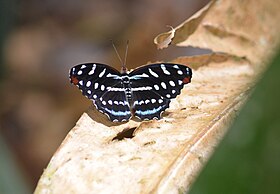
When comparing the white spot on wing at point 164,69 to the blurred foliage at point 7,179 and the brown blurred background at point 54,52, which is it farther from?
the brown blurred background at point 54,52

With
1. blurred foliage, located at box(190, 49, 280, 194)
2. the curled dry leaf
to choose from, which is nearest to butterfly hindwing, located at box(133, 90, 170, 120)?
the curled dry leaf

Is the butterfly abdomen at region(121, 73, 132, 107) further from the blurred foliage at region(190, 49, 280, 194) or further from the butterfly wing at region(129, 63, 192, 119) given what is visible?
the blurred foliage at region(190, 49, 280, 194)

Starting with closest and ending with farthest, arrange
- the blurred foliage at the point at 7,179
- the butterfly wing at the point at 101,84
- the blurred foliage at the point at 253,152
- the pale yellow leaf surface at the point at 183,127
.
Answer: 1. the blurred foliage at the point at 253,152
2. the pale yellow leaf surface at the point at 183,127
3. the blurred foliage at the point at 7,179
4. the butterfly wing at the point at 101,84

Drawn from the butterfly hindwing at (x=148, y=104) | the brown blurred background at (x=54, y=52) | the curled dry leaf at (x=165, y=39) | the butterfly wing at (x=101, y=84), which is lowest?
the brown blurred background at (x=54, y=52)

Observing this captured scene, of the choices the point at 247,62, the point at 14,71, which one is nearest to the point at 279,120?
the point at 247,62

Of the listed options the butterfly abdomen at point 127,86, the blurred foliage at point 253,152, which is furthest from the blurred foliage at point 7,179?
the blurred foliage at point 253,152

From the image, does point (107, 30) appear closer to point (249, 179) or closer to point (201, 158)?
point (201, 158)

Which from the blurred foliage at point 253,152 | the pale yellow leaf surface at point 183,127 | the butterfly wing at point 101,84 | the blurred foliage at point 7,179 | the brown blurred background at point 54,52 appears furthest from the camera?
the brown blurred background at point 54,52
